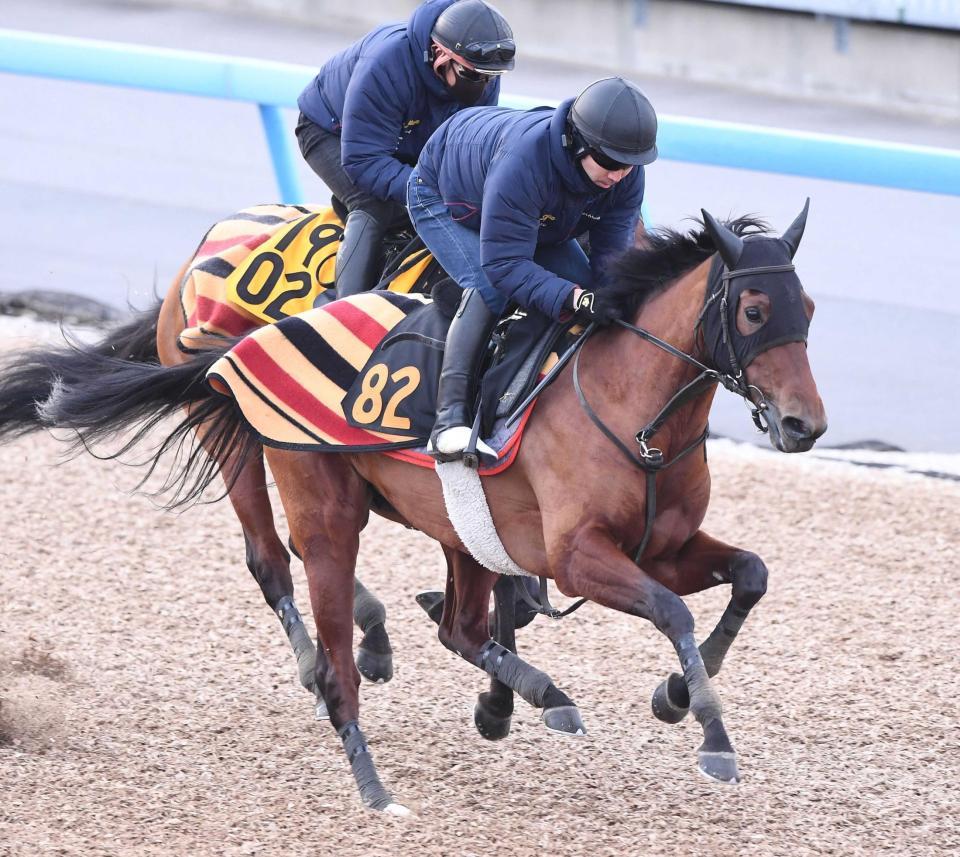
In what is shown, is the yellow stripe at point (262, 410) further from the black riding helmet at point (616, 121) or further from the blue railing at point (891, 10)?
the blue railing at point (891, 10)

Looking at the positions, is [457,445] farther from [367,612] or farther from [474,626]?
[367,612]

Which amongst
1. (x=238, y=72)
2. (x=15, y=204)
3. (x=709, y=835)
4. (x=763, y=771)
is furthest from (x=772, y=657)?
(x=15, y=204)

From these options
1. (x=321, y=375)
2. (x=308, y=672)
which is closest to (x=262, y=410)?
(x=321, y=375)

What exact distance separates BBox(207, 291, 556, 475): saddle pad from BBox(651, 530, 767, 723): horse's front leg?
82 cm

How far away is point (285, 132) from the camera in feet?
27.7

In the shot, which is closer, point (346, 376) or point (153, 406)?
point (346, 376)

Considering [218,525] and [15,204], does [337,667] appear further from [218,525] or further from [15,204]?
[15,204]

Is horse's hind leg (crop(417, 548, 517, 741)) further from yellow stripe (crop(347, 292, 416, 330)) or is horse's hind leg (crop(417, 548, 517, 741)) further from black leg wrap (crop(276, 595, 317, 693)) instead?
yellow stripe (crop(347, 292, 416, 330))

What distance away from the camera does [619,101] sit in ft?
13.8

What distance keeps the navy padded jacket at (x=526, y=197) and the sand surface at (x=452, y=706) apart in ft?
5.12

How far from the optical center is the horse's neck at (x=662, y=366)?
4.28 metres

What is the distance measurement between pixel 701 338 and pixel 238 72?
15.6ft

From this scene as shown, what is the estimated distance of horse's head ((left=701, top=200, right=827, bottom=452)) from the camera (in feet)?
12.9

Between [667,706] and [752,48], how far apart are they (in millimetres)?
11217
